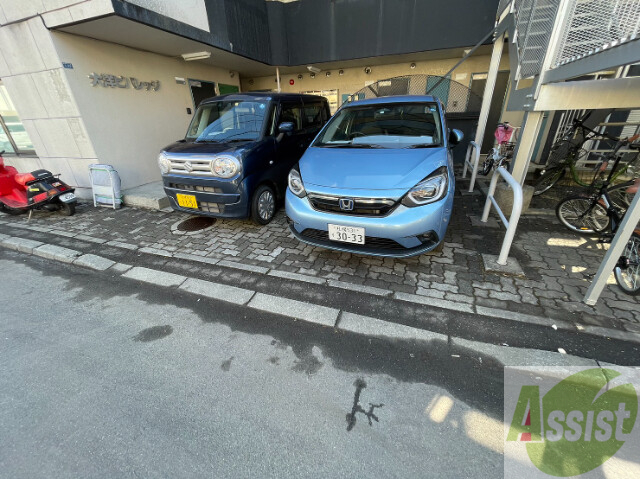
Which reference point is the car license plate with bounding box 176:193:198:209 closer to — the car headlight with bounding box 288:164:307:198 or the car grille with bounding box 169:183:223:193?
the car grille with bounding box 169:183:223:193

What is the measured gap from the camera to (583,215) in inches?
145

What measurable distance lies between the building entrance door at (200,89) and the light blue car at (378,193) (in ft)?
20.9

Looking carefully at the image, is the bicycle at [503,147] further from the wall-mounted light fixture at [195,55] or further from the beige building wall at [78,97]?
the beige building wall at [78,97]

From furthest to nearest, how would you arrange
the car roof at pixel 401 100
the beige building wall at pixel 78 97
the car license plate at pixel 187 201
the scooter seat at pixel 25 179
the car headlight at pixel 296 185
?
the scooter seat at pixel 25 179
the beige building wall at pixel 78 97
the car license plate at pixel 187 201
the car roof at pixel 401 100
the car headlight at pixel 296 185

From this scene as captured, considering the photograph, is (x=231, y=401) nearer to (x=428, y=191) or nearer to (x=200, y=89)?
(x=428, y=191)

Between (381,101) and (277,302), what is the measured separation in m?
3.13

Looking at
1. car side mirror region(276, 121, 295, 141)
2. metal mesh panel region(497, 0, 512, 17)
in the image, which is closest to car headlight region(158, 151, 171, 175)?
car side mirror region(276, 121, 295, 141)

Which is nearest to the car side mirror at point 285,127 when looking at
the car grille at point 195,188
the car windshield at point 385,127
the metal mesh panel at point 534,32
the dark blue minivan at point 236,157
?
the dark blue minivan at point 236,157

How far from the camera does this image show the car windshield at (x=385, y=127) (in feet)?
10.9

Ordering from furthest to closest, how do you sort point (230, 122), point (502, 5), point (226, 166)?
point (502, 5) → point (230, 122) → point (226, 166)

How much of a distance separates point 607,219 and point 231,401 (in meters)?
4.92

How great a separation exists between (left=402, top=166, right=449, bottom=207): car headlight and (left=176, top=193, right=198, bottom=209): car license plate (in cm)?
302

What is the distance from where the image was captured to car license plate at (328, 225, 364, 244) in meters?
2.61

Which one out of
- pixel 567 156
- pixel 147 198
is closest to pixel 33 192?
pixel 147 198
